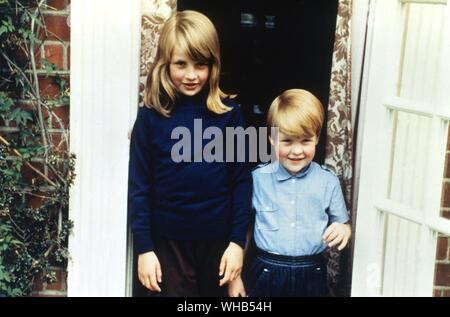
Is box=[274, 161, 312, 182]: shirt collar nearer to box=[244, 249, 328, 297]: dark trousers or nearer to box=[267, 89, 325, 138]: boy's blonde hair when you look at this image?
box=[267, 89, 325, 138]: boy's blonde hair

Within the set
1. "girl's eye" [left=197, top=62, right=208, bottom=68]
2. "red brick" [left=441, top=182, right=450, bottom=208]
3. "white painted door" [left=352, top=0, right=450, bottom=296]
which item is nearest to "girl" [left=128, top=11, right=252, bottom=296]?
"girl's eye" [left=197, top=62, right=208, bottom=68]

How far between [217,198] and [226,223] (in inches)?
4.7

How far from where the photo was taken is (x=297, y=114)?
9.71 feet

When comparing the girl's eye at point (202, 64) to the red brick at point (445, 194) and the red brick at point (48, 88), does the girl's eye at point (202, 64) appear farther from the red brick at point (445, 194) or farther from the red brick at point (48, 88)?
the red brick at point (445, 194)

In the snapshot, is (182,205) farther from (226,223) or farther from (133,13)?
(133,13)

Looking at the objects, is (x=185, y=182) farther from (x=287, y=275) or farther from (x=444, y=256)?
(x=444, y=256)

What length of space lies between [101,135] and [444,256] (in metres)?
1.57

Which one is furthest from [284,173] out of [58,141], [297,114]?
[58,141]

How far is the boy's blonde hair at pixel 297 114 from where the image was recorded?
2.96 m

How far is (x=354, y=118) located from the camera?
3.01m

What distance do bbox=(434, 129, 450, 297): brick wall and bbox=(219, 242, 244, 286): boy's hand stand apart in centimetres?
88

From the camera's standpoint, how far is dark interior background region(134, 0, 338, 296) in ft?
9.89

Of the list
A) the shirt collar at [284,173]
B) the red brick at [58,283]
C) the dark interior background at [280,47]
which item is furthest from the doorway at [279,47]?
the red brick at [58,283]
